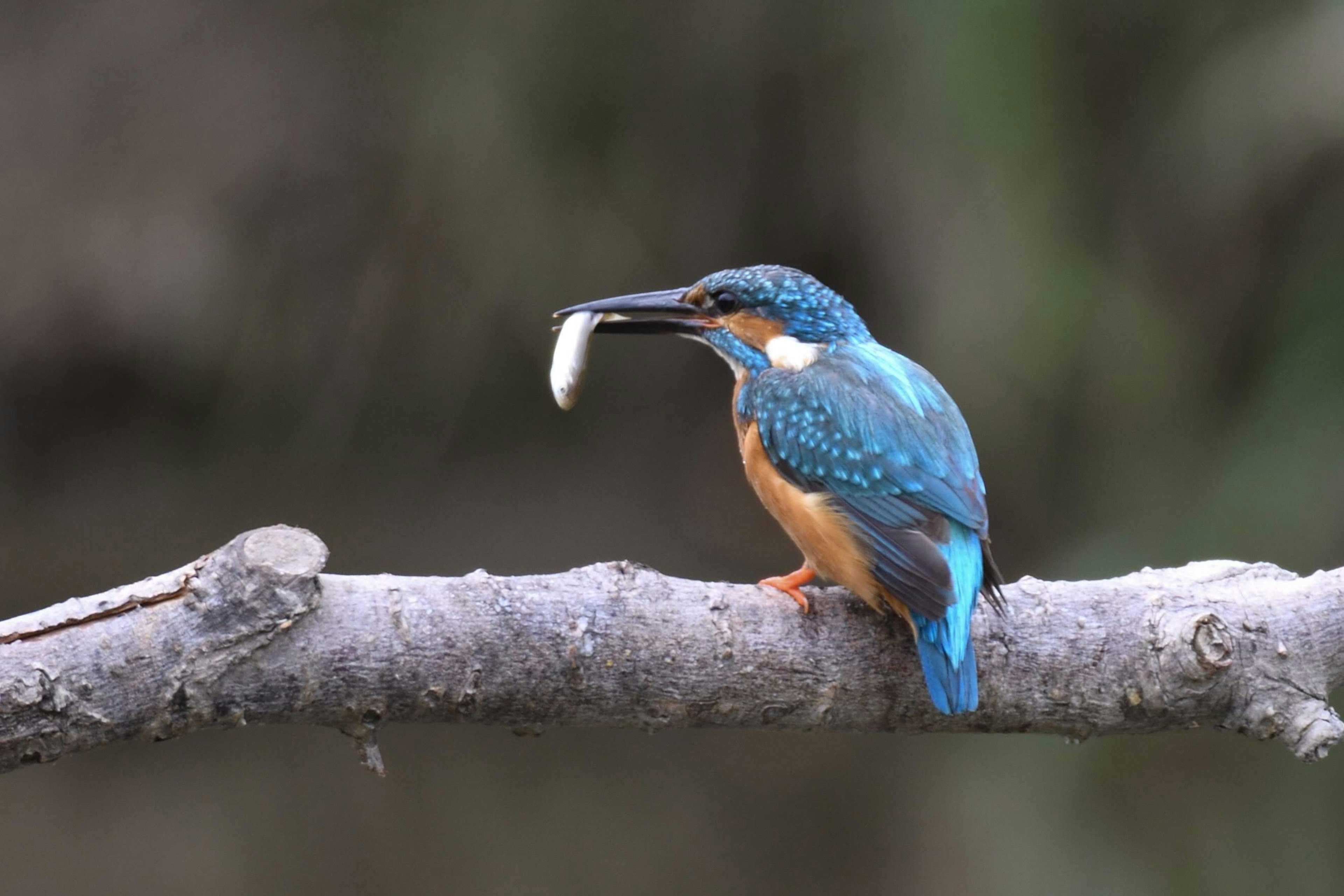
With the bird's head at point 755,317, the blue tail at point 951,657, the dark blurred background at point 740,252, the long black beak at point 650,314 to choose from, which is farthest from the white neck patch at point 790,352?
the dark blurred background at point 740,252

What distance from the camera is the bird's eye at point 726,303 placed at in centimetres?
238

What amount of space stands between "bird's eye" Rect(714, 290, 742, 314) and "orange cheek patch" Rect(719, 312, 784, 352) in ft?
0.05

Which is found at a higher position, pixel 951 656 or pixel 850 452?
pixel 850 452

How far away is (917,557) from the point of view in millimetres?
1806

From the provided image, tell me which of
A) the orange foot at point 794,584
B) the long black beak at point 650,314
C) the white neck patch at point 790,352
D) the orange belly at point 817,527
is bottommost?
A: the orange foot at point 794,584

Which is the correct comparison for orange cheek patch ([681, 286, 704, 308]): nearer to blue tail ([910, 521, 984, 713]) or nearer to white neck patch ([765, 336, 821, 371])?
white neck patch ([765, 336, 821, 371])

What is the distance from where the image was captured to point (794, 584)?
1972 mm

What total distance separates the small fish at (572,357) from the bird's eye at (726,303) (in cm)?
22

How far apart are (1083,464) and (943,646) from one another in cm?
197

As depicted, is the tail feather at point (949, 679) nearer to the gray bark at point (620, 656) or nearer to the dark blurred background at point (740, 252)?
the gray bark at point (620, 656)

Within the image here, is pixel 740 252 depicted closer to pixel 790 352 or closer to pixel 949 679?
pixel 790 352

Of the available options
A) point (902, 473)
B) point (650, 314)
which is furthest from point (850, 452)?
point (650, 314)

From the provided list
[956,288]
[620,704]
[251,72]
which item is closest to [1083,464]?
[956,288]

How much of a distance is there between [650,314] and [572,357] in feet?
0.88
